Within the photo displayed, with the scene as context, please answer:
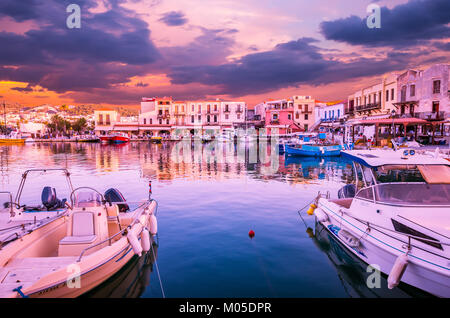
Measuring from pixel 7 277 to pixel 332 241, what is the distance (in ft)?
30.5

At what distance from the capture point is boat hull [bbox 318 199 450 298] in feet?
19.7

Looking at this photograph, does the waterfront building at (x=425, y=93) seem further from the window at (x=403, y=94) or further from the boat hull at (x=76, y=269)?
the boat hull at (x=76, y=269)

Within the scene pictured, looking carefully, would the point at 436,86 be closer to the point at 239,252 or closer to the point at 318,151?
the point at 318,151

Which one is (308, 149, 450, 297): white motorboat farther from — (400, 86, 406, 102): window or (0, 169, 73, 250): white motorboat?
(400, 86, 406, 102): window

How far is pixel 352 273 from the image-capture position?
8305mm

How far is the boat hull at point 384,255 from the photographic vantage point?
602 cm

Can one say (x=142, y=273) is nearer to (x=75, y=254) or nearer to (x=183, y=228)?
(x=75, y=254)

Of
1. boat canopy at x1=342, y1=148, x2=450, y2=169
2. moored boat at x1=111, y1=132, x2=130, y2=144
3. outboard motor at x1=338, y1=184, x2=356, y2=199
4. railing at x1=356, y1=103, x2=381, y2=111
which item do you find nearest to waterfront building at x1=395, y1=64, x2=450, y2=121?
railing at x1=356, y1=103, x2=381, y2=111

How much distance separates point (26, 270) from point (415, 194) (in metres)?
9.48

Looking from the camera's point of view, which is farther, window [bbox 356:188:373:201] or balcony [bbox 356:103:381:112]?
balcony [bbox 356:103:381:112]

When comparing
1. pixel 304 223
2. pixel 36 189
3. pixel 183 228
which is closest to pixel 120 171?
pixel 36 189

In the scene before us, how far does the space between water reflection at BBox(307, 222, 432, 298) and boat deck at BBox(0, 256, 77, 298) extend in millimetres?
6646

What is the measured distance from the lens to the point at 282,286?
7633 millimetres

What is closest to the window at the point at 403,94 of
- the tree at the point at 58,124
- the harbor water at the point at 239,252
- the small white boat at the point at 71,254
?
the harbor water at the point at 239,252
